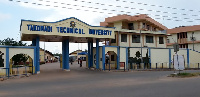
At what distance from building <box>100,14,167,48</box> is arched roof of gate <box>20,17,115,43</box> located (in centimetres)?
639

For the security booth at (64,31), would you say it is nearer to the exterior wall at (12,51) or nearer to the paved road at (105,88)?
the exterior wall at (12,51)

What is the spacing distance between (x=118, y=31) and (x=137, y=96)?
23.8 metres

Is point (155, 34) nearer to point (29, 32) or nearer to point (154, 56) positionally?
point (154, 56)

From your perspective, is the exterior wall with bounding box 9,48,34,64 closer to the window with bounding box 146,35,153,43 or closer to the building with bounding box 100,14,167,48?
the building with bounding box 100,14,167,48

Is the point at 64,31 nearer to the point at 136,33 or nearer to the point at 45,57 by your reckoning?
the point at 136,33

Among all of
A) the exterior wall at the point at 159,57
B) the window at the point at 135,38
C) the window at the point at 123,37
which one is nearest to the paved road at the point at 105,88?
the exterior wall at the point at 159,57

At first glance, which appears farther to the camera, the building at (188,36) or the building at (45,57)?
the building at (45,57)

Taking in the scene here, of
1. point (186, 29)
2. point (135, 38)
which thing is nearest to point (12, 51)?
point (135, 38)

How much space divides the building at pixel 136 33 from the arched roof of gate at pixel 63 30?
6.39 meters

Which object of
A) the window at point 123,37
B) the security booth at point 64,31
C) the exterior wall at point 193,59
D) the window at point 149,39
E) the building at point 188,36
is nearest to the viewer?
the security booth at point 64,31

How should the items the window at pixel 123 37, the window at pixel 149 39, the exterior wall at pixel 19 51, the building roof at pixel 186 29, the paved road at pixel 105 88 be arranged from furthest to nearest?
the building roof at pixel 186 29 → the window at pixel 149 39 → the window at pixel 123 37 → the exterior wall at pixel 19 51 → the paved road at pixel 105 88

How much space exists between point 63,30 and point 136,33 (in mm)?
14987

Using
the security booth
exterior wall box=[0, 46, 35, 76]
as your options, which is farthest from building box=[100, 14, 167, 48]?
exterior wall box=[0, 46, 35, 76]

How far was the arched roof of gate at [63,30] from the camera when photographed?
21941 mm
